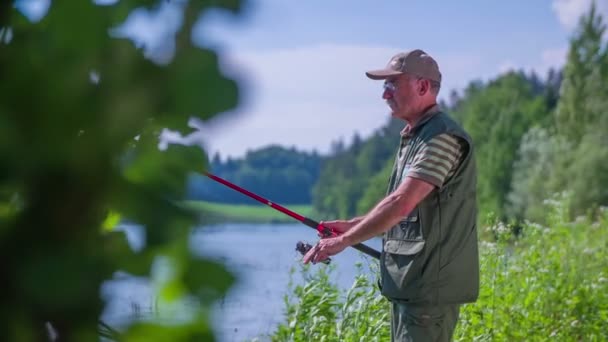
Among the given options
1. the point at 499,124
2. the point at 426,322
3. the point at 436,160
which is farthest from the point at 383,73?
the point at 499,124

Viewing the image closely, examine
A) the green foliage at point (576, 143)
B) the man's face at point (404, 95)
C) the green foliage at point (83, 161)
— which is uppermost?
the green foliage at point (576, 143)

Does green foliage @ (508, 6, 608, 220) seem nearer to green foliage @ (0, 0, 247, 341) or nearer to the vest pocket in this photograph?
the vest pocket

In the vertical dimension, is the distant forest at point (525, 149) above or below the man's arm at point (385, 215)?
above

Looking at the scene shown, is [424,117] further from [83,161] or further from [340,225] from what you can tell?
[83,161]

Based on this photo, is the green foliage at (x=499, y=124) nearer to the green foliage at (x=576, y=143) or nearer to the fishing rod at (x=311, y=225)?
the green foliage at (x=576, y=143)

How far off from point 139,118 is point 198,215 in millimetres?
57

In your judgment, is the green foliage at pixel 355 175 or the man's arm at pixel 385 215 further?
the green foliage at pixel 355 175

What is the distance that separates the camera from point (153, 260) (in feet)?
1.70

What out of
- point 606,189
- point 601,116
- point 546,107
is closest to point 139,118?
point 606,189

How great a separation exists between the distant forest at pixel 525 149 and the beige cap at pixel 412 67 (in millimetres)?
971

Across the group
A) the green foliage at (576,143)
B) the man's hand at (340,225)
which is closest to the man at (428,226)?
the man's hand at (340,225)

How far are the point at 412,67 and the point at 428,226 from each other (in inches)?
21.8

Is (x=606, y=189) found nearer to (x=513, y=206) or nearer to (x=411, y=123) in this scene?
(x=513, y=206)

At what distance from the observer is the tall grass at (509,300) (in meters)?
4.81
